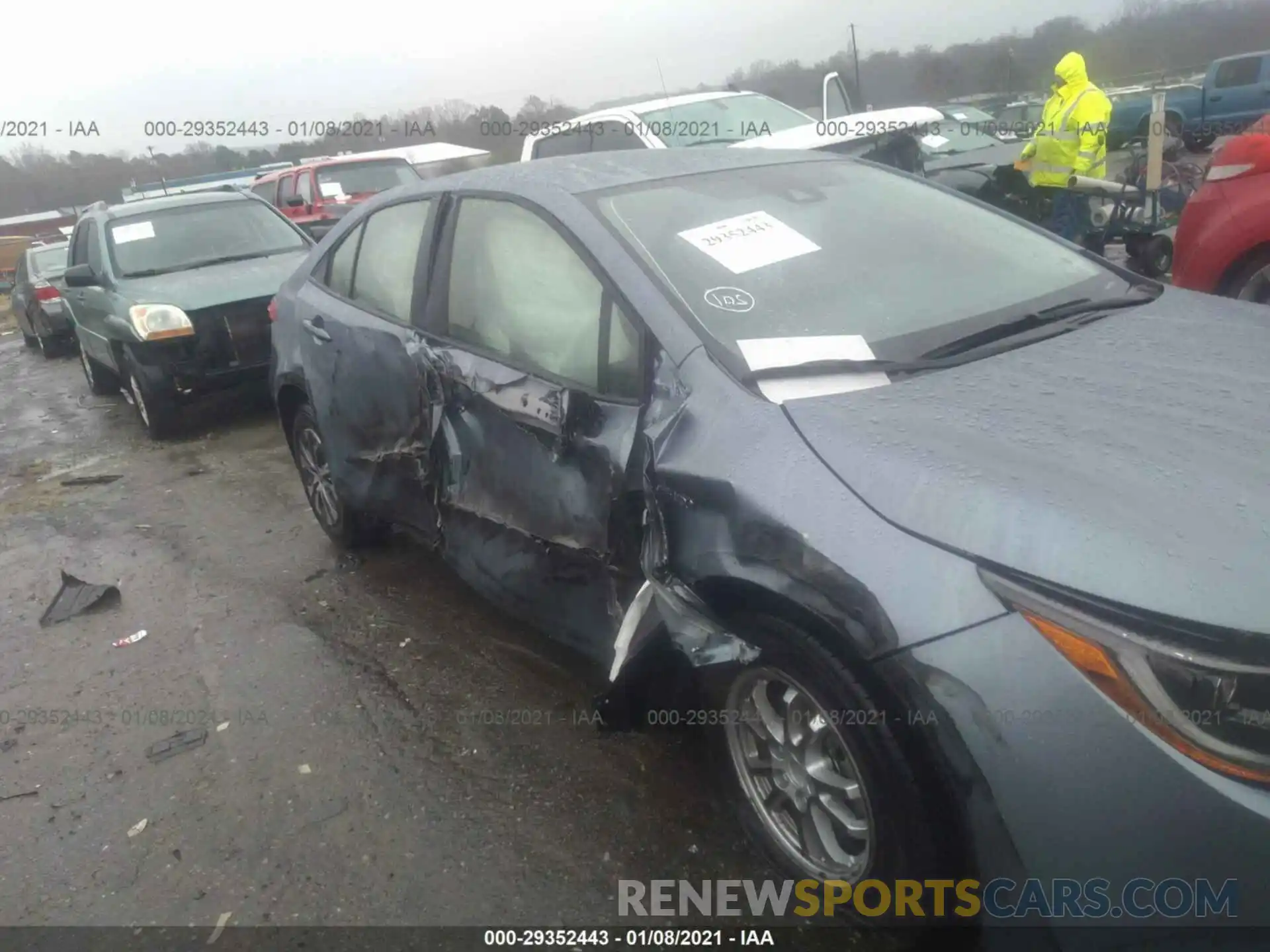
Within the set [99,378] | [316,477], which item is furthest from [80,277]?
[316,477]

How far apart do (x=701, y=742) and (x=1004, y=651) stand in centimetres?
136

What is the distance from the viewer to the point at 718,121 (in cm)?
862

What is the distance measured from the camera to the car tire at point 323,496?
4.45m

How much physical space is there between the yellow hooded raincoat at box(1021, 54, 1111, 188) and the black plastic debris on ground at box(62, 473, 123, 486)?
22.5 ft

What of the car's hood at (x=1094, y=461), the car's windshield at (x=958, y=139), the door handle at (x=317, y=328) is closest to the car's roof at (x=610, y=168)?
the door handle at (x=317, y=328)

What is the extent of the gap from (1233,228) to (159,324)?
653 cm

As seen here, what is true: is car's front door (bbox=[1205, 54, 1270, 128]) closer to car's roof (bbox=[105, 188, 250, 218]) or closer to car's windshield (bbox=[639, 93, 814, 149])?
car's windshield (bbox=[639, 93, 814, 149])

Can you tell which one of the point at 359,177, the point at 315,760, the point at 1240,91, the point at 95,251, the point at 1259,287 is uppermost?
the point at 1240,91

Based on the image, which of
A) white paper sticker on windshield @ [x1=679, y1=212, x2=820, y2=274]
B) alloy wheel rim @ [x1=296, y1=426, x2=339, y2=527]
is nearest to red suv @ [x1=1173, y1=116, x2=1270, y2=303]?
white paper sticker on windshield @ [x1=679, y1=212, x2=820, y2=274]

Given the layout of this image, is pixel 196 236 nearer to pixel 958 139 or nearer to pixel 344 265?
pixel 344 265

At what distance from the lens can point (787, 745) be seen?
Result: 2268mm

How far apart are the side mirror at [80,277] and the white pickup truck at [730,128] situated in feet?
12.3

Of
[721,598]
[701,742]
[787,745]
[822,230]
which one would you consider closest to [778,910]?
[787,745]

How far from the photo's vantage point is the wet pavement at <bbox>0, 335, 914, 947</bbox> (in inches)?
101
